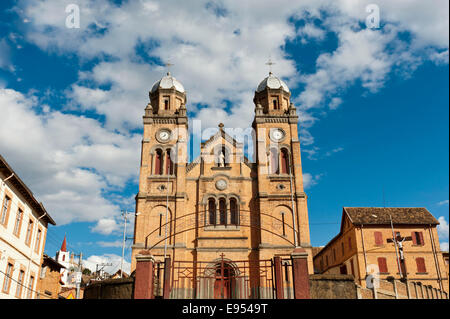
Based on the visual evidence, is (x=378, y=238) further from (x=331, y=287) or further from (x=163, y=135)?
(x=163, y=135)

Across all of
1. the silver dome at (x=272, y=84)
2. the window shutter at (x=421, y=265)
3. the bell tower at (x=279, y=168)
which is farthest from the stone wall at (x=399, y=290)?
the silver dome at (x=272, y=84)

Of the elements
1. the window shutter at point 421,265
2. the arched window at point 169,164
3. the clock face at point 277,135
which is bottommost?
the window shutter at point 421,265

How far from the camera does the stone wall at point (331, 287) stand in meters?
22.7

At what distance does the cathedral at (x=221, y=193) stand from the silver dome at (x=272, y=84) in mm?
1493

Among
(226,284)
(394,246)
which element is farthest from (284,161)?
(394,246)

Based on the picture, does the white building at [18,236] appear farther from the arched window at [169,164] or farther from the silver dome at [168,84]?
the silver dome at [168,84]

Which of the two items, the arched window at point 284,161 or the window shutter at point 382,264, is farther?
the window shutter at point 382,264

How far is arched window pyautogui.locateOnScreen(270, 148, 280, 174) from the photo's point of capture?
36438mm

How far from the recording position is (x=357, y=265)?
38.9m

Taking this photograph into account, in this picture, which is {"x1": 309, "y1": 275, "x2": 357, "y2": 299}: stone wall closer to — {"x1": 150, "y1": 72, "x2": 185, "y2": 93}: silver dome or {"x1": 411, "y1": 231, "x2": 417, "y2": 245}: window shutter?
{"x1": 411, "y1": 231, "x2": 417, "y2": 245}: window shutter

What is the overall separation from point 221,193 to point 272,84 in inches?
546

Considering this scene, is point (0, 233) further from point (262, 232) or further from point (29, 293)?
point (262, 232)

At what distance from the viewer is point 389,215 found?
41156mm
